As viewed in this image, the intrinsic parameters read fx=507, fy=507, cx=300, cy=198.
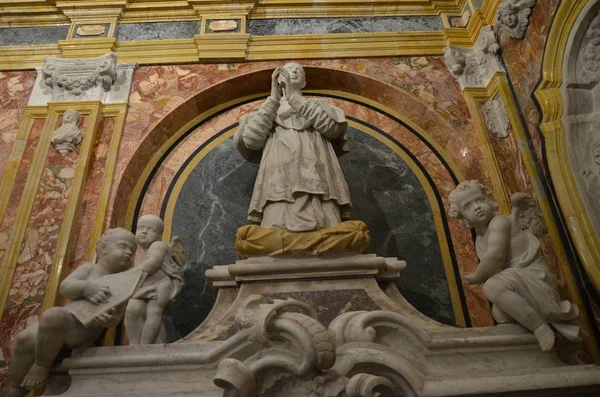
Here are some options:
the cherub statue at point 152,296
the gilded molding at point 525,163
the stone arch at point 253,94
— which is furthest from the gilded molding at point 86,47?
the gilded molding at point 525,163

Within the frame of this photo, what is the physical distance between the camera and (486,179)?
4.91 metres

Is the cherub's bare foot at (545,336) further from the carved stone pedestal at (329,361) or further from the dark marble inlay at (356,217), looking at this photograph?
the dark marble inlay at (356,217)

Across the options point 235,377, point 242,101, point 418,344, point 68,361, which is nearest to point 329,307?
point 418,344

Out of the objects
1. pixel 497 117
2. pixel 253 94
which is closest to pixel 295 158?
pixel 253 94

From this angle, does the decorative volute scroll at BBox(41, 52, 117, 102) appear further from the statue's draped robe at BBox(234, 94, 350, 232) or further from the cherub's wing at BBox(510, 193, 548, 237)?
the cherub's wing at BBox(510, 193, 548, 237)

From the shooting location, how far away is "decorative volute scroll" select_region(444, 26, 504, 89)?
5414 millimetres

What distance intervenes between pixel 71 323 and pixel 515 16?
467 centimetres

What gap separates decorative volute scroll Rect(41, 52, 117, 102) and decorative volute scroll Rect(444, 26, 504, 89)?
12.1 ft

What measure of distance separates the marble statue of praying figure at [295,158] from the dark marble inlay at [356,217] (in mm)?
897

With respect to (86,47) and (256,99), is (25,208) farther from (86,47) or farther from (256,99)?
(256,99)

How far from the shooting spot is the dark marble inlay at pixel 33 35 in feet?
19.2

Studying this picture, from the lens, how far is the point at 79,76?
5.34 m

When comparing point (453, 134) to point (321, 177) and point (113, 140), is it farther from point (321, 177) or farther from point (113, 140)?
point (113, 140)

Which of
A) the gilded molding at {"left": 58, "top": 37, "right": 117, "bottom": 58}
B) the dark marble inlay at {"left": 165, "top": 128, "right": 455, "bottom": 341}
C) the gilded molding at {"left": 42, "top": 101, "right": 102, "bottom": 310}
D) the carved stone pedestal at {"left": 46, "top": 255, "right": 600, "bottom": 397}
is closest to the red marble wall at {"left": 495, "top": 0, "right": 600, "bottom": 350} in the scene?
the dark marble inlay at {"left": 165, "top": 128, "right": 455, "bottom": 341}
